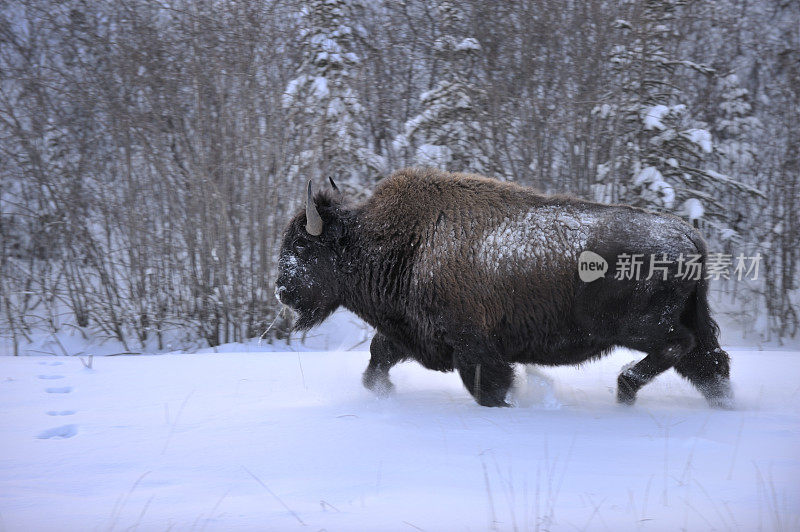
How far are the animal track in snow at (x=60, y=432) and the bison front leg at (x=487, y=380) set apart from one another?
264cm

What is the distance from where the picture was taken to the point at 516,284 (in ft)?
15.5

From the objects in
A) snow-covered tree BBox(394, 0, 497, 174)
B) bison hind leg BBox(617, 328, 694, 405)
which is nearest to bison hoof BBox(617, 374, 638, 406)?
bison hind leg BBox(617, 328, 694, 405)

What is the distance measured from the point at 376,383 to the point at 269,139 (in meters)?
4.27

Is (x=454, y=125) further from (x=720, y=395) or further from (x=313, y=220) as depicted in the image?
(x=720, y=395)

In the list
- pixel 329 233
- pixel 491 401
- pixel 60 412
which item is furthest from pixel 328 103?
pixel 60 412

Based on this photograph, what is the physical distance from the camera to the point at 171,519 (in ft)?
9.02

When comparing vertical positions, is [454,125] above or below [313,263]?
above

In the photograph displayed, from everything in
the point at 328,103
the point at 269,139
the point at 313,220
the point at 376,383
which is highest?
the point at 328,103

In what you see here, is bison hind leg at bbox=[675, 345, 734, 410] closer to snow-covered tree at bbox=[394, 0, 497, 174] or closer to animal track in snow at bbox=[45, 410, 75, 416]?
animal track in snow at bbox=[45, 410, 75, 416]

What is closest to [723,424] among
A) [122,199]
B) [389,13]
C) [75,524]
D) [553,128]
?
[75,524]

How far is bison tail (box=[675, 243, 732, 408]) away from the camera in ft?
15.6

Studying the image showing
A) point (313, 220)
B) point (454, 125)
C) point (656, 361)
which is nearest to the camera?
point (656, 361)

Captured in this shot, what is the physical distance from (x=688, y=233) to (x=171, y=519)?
13.1 ft

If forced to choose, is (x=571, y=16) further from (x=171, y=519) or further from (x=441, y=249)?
(x=171, y=519)
